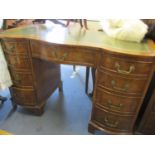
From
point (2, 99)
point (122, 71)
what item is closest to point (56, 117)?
point (2, 99)

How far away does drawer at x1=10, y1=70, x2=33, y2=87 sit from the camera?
1282 mm

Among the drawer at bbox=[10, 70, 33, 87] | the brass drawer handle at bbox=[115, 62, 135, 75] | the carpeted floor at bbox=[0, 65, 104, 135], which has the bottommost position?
the carpeted floor at bbox=[0, 65, 104, 135]

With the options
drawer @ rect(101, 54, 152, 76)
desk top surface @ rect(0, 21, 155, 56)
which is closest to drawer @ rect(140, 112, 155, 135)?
drawer @ rect(101, 54, 152, 76)

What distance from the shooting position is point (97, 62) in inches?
39.1

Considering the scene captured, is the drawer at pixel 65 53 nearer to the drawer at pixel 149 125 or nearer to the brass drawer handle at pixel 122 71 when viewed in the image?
the brass drawer handle at pixel 122 71

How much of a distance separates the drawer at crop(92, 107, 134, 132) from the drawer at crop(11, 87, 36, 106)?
0.61m

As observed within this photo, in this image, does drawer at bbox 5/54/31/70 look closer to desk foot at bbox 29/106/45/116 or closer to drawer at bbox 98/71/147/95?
desk foot at bbox 29/106/45/116

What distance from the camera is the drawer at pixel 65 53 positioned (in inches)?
38.9

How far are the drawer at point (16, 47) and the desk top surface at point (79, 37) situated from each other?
2.1 inches

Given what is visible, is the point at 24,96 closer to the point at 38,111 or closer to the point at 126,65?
the point at 38,111

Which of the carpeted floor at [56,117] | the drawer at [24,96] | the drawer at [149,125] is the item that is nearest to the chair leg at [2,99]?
the carpeted floor at [56,117]
